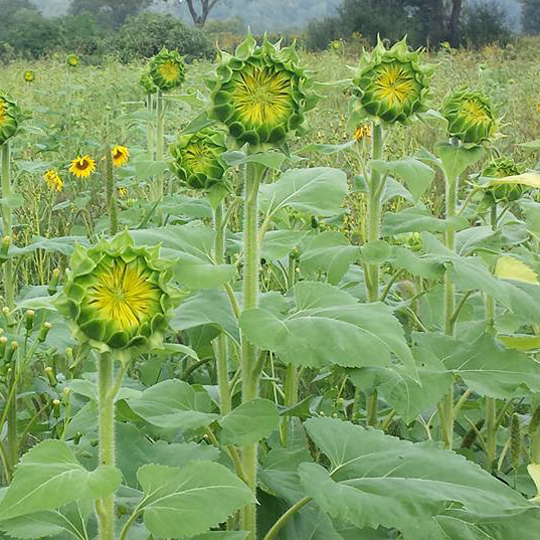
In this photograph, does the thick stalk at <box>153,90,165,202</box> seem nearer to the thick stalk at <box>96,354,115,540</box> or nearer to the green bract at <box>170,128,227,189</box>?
the green bract at <box>170,128,227,189</box>

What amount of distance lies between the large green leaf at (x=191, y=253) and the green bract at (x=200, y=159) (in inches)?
3.7

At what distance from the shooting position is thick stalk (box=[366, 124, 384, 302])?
63.1 inches

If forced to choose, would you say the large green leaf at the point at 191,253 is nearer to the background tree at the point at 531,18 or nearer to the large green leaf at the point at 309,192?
the large green leaf at the point at 309,192

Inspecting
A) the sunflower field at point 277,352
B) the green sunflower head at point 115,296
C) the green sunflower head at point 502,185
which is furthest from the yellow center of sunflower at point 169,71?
the green sunflower head at point 115,296

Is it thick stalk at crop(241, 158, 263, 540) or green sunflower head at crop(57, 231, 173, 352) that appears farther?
thick stalk at crop(241, 158, 263, 540)

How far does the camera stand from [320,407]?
1.68 meters

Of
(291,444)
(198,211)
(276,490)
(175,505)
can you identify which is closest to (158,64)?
(198,211)

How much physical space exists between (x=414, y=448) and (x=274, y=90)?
52cm

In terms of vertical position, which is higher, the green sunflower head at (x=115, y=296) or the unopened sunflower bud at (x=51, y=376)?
the green sunflower head at (x=115, y=296)

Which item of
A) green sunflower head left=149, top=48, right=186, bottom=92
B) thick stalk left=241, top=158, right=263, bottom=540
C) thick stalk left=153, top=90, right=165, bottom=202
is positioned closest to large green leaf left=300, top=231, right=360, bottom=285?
thick stalk left=241, top=158, right=263, bottom=540

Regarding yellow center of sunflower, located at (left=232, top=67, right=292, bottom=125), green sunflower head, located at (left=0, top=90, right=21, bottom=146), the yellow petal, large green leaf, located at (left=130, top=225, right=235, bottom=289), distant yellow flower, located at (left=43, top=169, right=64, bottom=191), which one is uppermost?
yellow center of sunflower, located at (left=232, top=67, right=292, bottom=125)

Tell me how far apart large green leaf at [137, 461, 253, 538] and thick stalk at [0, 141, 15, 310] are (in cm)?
107

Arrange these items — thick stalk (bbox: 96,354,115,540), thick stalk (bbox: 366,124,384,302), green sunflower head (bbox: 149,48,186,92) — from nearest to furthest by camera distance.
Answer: thick stalk (bbox: 96,354,115,540) → thick stalk (bbox: 366,124,384,302) → green sunflower head (bbox: 149,48,186,92)

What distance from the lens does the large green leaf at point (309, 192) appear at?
4.41 ft
